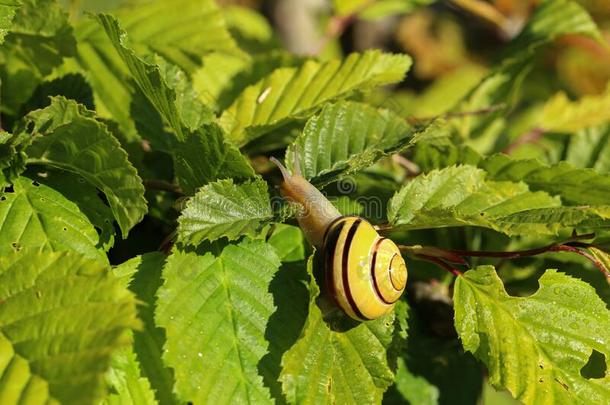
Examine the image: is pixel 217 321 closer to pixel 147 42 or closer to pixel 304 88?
pixel 304 88

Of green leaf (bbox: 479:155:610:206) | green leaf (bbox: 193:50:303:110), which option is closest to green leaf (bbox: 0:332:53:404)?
green leaf (bbox: 193:50:303:110)

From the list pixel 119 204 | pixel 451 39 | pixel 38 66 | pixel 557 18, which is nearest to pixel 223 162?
pixel 119 204

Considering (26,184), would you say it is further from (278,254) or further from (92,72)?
(92,72)

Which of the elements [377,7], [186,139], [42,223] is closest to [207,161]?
[186,139]

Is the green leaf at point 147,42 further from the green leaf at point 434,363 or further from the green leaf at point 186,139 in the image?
the green leaf at point 434,363

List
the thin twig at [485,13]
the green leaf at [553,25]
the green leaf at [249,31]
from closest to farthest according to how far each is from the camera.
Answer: the green leaf at [553,25], the thin twig at [485,13], the green leaf at [249,31]

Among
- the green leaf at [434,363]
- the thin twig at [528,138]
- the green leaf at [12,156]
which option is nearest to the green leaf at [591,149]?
the thin twig at [528,138]

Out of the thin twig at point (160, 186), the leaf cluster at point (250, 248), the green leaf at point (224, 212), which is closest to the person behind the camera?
the leaf cluster at point (250, 248)
